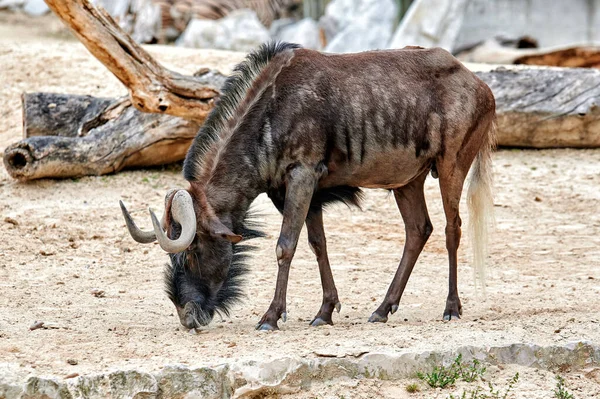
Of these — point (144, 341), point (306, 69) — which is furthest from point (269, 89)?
point (144, 341)

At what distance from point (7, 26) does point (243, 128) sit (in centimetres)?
1520

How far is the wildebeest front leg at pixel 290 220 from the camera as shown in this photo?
6.55 m

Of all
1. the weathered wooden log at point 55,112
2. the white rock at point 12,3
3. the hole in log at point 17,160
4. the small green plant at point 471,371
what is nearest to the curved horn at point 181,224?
the small green plant at point 471,371

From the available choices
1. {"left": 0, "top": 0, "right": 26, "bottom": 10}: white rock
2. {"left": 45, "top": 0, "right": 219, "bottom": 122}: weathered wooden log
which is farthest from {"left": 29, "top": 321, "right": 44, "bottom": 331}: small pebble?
{"left": 0, "top": 0, "right": 26, "bottom": 10}: white rock

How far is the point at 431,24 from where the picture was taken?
727 inches

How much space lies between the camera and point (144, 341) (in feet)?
20.4

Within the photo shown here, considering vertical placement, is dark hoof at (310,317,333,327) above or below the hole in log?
above

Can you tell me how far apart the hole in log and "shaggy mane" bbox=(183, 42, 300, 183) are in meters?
4.21

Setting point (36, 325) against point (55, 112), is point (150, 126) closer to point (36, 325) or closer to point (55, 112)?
point (55, 112)

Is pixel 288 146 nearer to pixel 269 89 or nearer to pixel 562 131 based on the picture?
pixel 269 89

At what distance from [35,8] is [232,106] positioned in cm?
1820

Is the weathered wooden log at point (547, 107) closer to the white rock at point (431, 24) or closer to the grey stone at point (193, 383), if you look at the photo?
the white rock at point (431, 24)

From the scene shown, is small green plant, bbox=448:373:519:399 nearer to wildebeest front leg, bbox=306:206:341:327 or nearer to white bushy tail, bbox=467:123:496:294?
wildebeest front leg, bbox=306:206:341:327

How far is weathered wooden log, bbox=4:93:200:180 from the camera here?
10.5 metres
